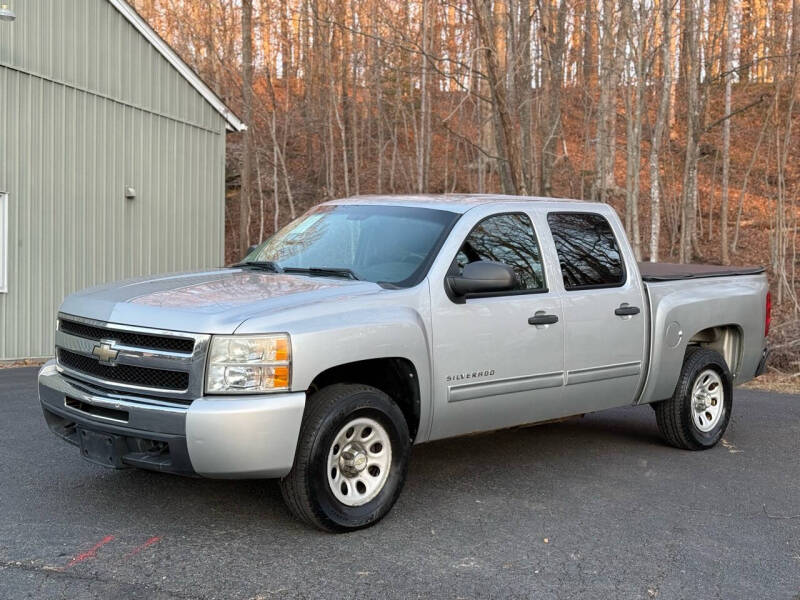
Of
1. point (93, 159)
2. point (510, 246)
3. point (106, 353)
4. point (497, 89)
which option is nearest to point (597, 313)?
point (510, 246)

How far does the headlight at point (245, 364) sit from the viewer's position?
179 inches

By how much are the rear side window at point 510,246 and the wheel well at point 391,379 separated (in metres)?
0.88

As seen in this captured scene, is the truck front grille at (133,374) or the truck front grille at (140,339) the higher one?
the truck front grille at (140,339)

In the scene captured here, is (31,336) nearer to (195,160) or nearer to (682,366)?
(195,160)

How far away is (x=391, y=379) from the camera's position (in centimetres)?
542

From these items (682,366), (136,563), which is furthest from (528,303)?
(136,563)

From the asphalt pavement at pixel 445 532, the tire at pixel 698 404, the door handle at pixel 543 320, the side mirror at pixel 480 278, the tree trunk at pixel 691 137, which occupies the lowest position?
the asphalt pavement at pixel 445 532

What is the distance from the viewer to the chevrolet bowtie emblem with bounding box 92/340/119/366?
15.8 feet

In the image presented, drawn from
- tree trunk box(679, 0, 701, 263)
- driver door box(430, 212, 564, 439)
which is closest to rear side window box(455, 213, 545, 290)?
driver door box(430, 212, 564, 439)

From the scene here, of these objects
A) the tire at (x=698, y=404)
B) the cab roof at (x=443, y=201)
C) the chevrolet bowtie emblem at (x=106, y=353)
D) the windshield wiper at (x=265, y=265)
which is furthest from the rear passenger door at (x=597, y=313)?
the chevrolet bowtie emblem at (x=106, y=353)

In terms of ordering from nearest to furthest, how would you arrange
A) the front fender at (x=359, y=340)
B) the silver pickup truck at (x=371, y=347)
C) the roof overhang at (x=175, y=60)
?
the silver pickup truck at (x=371, y=347) < the front fender at (x=359, y=340) < the roof overhang at (x=175, y=60)

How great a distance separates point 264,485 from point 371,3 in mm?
23064

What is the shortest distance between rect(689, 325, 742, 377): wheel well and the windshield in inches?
127

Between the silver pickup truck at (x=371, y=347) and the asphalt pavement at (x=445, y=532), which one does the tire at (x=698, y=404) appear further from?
the asphalt pavement at (x=445, y=532)
